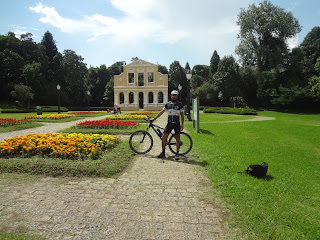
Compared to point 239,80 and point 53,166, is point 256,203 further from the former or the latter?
point 239,80

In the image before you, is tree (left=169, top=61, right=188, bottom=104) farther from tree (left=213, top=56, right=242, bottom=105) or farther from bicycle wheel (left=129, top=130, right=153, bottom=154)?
bicycle wheel (left=129, top=130, right=153, bottom=154)

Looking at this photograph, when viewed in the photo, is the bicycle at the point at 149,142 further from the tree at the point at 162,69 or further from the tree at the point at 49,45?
the tree at the point at 49,45

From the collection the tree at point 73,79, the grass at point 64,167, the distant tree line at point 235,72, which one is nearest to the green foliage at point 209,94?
the distant tree line at point 235,72

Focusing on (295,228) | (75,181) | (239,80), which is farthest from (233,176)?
(239,80)

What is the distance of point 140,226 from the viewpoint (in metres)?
2.61

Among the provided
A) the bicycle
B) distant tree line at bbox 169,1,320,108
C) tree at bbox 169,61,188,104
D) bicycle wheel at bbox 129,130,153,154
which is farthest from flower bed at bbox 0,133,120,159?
tree at bbox 169,61,188,104

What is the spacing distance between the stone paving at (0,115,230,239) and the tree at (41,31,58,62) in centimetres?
5756

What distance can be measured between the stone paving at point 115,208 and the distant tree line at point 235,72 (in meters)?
26.6

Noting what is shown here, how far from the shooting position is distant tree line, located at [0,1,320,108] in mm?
34438

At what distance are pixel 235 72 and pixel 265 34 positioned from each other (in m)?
7.78

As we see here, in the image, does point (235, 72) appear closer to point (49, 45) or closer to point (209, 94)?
point (209, 94)

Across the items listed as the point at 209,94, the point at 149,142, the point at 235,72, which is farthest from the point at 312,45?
the point at 149,142

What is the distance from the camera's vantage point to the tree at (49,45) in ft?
174

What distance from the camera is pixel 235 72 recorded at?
4009cm
